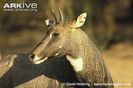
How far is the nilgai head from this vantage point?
710 centimetres

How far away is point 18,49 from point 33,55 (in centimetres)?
838

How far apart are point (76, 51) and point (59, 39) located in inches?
10.4

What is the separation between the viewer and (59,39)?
7199 mm

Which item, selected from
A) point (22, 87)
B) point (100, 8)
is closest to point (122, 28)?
point (100, 8)

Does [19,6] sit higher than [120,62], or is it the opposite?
[19,6]

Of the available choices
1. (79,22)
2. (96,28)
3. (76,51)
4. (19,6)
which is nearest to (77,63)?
(76,51)

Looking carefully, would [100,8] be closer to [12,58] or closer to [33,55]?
[12,58]

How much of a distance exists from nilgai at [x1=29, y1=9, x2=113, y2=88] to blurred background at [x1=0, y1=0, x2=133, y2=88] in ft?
18.4

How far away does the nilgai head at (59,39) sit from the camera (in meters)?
7.10

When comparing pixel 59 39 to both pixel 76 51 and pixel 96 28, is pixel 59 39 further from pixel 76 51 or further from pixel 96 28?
pixel 96 28

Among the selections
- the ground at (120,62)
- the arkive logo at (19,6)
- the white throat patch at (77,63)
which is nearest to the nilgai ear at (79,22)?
the white throat patch at (77,63)

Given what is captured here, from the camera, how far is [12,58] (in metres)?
8.09

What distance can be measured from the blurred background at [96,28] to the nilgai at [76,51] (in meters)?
5.60

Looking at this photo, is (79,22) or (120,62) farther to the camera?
(120,62)
